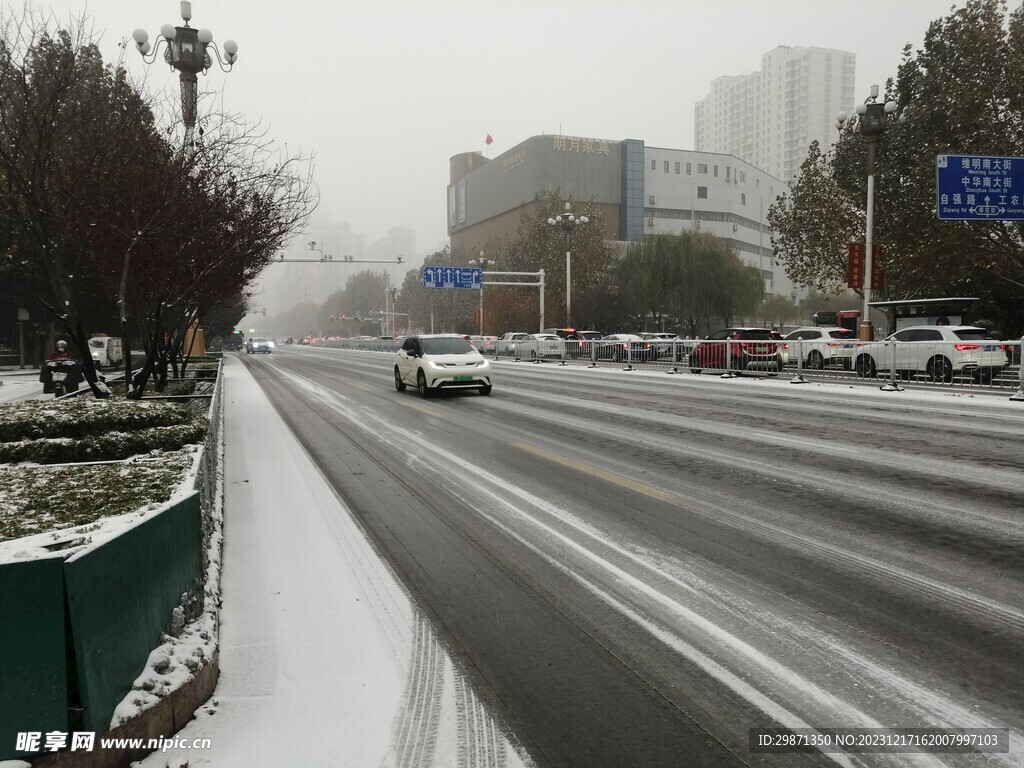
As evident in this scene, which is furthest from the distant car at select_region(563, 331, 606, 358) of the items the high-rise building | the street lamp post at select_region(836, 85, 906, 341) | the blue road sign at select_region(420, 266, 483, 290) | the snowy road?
the high-rise building

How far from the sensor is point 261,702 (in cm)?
304

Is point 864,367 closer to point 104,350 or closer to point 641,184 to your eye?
point 104,350

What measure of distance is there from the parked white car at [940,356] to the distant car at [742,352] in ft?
8.46

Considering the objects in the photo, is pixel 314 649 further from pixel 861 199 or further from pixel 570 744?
pixel 861 199

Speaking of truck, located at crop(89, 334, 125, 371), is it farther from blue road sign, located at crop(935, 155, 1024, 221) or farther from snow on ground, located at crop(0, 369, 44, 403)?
blue road sign, located at crop(935, 155, 1024, 221)

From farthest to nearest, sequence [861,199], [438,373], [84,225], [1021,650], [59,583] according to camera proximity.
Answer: [861,199], [438,373], [84,225], [1021,650], [59,583]

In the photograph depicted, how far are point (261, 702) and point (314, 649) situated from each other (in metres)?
0.51

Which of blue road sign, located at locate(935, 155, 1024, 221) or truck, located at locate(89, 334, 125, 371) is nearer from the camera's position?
blue road sign, located at locate(935, 155, 1024, 221)

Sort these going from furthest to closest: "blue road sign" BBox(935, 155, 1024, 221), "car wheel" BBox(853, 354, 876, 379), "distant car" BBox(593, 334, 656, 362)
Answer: "distant car" BBox(593, 334, 656, 362), "blue road sign" BBox(935, 155, 1024, 221), "car wheel" BBox(853, 354, 876, 379)

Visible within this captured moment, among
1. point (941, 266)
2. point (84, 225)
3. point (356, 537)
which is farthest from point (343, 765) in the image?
point (941, 266)

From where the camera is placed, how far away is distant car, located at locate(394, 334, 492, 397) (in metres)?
17.4

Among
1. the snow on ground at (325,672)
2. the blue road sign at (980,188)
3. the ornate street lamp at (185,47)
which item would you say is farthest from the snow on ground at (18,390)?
the blue road sign at (980,188)

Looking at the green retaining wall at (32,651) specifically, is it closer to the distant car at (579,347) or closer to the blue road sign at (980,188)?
the blue road sign at (980,188)

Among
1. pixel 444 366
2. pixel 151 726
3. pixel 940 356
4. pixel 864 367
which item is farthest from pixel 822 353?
pixel 151 726
